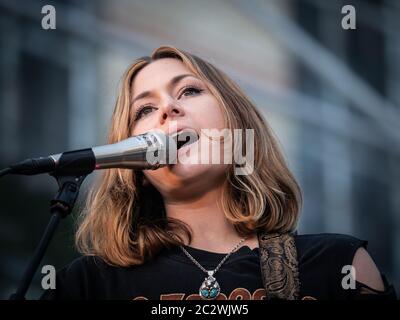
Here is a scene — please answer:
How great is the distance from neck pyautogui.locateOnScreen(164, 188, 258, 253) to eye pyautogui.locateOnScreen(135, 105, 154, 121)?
311mm

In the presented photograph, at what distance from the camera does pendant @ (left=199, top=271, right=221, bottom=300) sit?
2.32 m

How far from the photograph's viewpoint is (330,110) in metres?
5.97

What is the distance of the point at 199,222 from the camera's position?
8.38ft

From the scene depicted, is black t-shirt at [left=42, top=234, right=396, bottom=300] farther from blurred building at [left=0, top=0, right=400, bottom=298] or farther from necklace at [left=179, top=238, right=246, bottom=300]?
blurred building at [left=0, top=0, right=400, bottom=298]

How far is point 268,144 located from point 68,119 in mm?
2810

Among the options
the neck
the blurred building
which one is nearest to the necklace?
the neck

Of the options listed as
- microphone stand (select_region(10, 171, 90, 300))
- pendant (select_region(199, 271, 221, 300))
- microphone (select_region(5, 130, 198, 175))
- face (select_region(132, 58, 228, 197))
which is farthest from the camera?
face (select_region(132, 58, 228, 197))

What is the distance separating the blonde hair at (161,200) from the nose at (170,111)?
6.7 inches

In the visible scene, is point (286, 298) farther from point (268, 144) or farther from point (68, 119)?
point (68, 119)

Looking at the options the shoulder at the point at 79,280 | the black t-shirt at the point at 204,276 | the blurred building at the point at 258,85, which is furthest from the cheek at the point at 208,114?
the blurred building at the point at 258,85

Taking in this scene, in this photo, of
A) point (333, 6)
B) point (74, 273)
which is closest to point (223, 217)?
point (74, 273)

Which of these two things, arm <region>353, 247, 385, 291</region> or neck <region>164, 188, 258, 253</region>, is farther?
neck <region>164, 188, 258, 253</region>

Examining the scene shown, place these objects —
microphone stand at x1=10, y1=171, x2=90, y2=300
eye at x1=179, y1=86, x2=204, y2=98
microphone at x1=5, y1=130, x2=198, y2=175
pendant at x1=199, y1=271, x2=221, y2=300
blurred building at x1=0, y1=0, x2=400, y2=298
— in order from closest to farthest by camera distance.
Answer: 1. microphone stand at x1=10, y1=171, x2=90, y2=300
2. microphone at x1=5, y1=130, x2=198, y2=175
3. pendant at x1=199, y1=271, x2=221, y2=300
4. eye at x1=179, y1=86, x2=204, y2=98
5. blurred building at x1=0, y1=0, x2=400, y2=298
